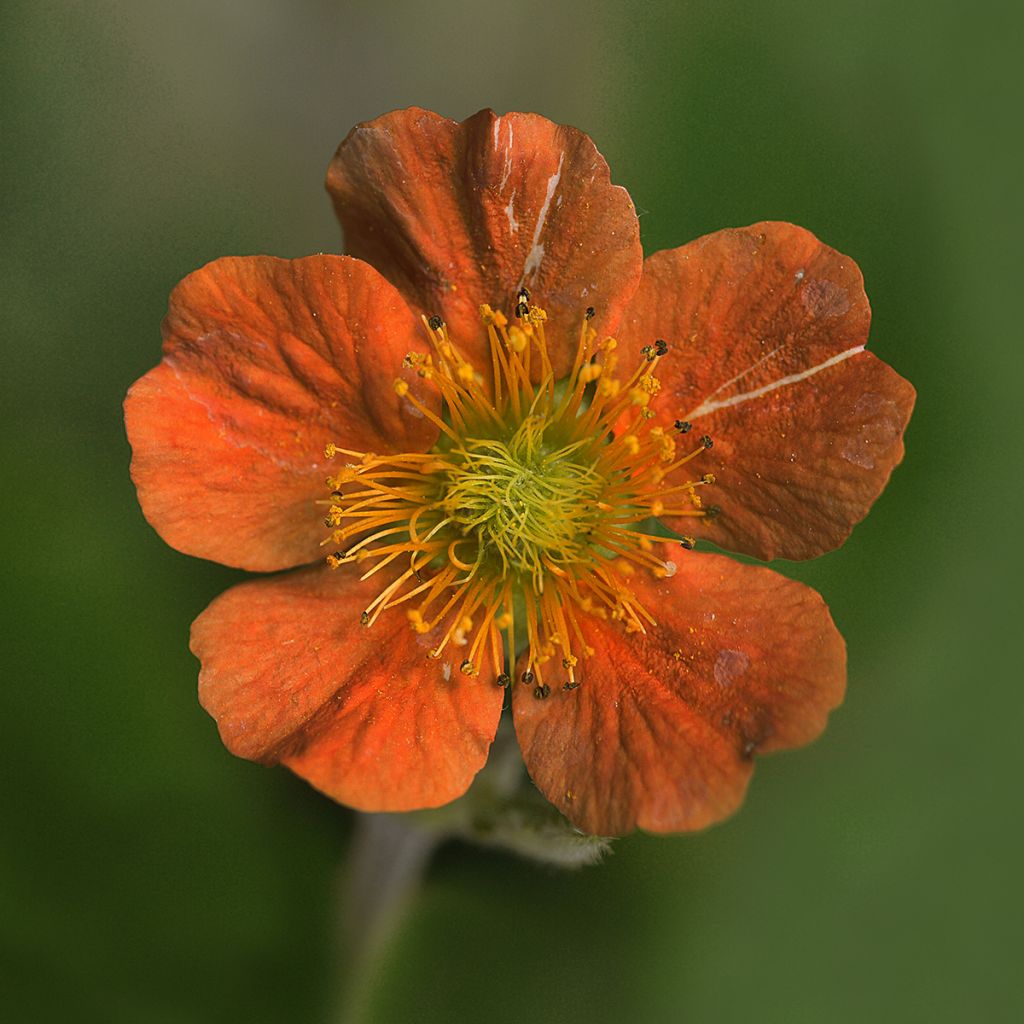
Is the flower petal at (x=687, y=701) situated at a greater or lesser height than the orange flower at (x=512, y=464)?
lesser

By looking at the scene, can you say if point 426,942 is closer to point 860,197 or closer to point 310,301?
point 310,301

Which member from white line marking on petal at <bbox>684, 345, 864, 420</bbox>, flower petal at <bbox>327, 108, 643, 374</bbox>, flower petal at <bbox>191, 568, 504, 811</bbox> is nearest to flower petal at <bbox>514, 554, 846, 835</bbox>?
flower petal at <bbox>191, 568, 504, 811</bbox>

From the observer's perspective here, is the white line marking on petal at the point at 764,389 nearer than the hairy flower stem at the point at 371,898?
Yes

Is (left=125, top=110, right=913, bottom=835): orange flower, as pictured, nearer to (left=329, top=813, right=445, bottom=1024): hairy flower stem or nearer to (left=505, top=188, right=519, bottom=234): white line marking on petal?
(left=505, top=188, right=519, bottom=234): white line marking on petal

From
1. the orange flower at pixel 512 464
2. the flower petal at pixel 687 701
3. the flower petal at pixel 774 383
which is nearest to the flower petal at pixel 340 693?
the orange flower at pixel 512 464

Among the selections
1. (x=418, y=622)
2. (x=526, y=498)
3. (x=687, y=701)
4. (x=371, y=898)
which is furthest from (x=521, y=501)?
(x=371, y=898)

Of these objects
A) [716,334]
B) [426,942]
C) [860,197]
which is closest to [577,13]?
[860,197]

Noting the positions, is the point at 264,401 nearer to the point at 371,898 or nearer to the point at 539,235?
the point at 539,235

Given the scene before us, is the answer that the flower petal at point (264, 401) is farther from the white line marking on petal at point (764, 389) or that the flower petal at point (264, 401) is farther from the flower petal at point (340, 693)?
the white line marking on petal at point (764, 389)
